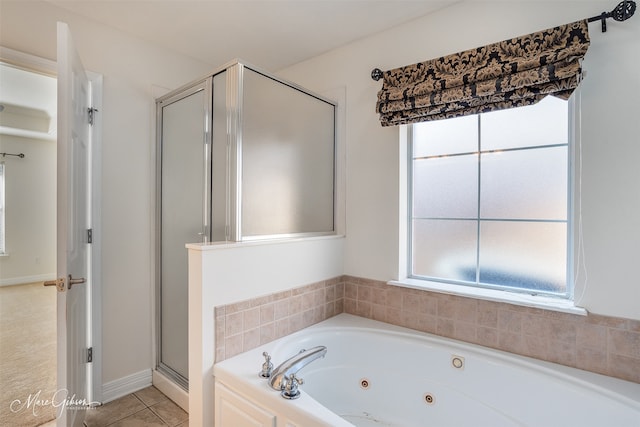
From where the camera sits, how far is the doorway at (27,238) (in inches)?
93.7

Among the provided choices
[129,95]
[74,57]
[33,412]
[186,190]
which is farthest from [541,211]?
[33,412]

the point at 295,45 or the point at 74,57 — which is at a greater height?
the point at 295,45

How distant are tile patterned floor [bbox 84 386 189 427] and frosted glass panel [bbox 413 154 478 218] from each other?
2013 mm

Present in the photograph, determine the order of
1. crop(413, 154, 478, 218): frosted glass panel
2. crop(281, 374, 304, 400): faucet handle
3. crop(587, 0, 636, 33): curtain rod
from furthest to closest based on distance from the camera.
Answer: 1. crop(413, 154, 478, 218): frosted glass panel
2. crop(587, 0, 636, 33): curtain rod
3. crop(281, 374, 304, 400): faucet handle

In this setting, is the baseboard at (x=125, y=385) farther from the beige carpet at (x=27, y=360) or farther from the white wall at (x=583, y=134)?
the white wall at (x=583, y=134)

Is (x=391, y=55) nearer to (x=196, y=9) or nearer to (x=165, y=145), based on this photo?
(x=196, y=9)

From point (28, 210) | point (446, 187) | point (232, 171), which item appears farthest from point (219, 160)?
point (28, 210)

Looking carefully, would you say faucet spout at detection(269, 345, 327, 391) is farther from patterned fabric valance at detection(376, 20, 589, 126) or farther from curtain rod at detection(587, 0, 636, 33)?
curtain rod at detection(587, 0, 636, 33)

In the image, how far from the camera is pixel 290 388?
4.11ft

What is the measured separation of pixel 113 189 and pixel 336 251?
1588mm

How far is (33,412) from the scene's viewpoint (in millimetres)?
1887

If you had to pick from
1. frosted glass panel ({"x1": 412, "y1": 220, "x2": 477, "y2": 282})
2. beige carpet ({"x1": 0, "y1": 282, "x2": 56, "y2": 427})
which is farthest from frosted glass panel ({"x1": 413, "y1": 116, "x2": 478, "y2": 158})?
beige carpet ({"x1": 0, "y1": 282, "x2": 56, "y2": 427})

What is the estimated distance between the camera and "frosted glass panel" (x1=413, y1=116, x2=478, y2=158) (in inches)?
76.7

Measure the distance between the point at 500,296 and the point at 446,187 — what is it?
725 millimetres
